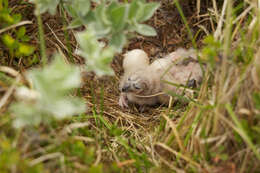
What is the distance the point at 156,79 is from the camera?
3.62 meters

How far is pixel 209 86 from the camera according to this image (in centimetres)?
262

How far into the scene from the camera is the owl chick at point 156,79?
11.5ft

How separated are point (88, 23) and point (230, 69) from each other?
1.06 m

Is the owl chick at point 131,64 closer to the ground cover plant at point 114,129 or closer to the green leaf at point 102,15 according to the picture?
the ground cover plant at point 114,129

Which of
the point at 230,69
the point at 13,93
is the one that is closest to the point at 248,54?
the point at 230,69

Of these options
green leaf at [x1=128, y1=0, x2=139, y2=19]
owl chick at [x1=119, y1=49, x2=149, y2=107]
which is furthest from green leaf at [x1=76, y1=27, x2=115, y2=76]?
owl chick at [x1=119, y1=49, x2=149, y2=107]

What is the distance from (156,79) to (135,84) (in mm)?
262

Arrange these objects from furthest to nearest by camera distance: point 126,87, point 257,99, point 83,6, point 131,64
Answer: point 131,64
point 126,87
point 83,6
point 257,99

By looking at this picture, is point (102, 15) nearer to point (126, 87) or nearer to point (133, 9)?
point (133, 9)

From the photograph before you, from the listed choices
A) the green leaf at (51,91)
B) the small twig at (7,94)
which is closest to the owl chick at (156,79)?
the small twig at (7,94)

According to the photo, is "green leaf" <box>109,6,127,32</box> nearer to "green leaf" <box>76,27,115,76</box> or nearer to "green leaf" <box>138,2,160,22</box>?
"green leaf" <box>138,2,160,22</box>

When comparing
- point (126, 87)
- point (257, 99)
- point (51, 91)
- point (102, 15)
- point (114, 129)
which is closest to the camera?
point (51, 91)

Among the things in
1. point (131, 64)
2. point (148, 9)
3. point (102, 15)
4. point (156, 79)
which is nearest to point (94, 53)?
point (102, 15)

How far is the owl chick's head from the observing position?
11.5 ft
